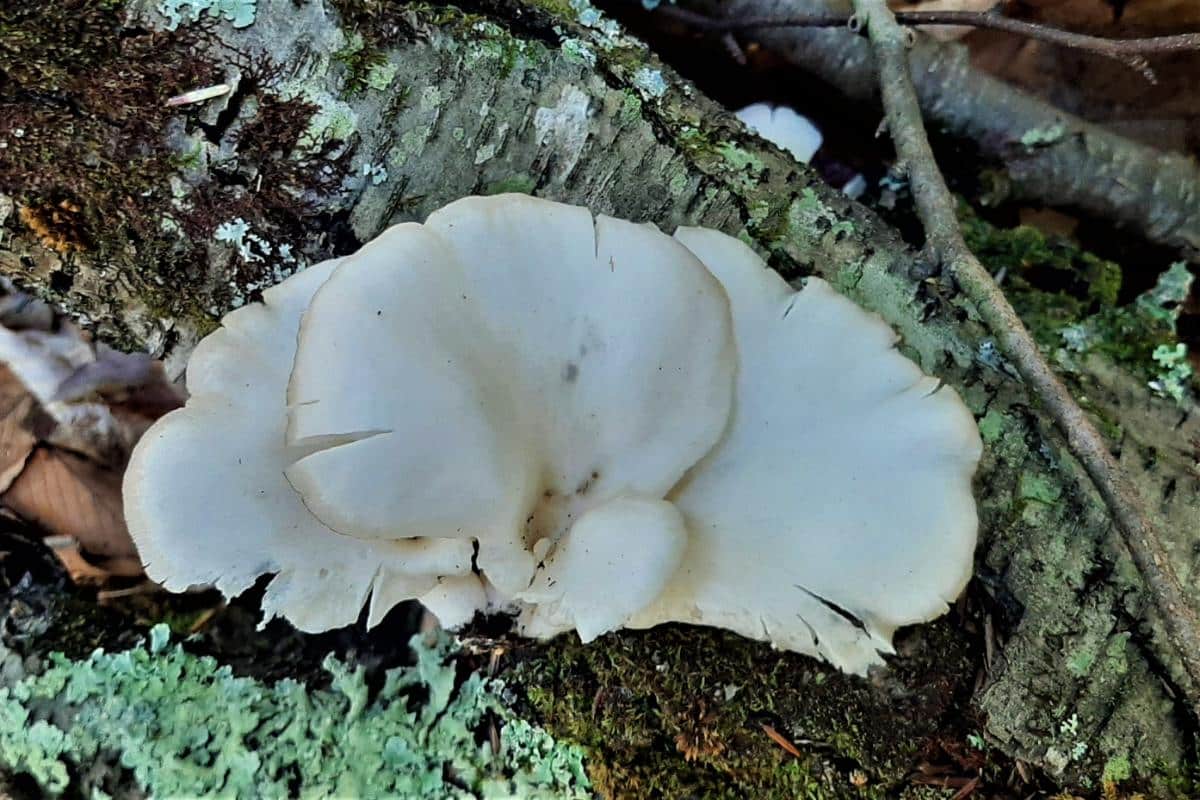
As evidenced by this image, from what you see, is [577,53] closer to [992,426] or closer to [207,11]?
[207,11]

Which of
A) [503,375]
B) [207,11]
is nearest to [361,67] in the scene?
[207,11]

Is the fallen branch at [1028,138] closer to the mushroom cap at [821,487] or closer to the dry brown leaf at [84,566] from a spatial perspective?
the mushroom cap at [821,487]

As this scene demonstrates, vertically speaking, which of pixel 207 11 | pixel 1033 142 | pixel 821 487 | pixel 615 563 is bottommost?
pixel 615 563

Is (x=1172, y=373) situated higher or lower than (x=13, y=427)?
higher

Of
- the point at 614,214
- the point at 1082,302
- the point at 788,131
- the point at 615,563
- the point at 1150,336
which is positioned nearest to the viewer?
the point at 615,563

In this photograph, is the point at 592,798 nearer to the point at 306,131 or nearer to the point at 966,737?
the point at 966,737

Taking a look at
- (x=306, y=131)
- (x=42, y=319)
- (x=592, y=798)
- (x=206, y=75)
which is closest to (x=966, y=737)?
(x=592, y=798)

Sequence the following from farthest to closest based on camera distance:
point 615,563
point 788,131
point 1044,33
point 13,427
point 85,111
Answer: point 788,131, point 13,427, point 1044,33, point 85,111, point 615,563

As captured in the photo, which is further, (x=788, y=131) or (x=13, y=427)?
(x=788, y=131)
